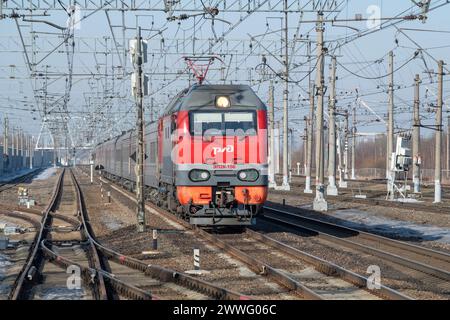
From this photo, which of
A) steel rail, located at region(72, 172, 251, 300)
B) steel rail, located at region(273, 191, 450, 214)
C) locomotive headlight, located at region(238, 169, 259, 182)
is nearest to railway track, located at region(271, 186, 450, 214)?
steel rail, located at region(273, 191, 450, 214)

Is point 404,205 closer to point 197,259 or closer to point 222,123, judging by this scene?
point 222,123

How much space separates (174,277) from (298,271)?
96.4 inches

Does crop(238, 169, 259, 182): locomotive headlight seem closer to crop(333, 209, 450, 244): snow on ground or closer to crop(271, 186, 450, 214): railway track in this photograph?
crop(333, 209, 450, 244): snow on ground

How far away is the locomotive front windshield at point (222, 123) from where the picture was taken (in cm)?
1961

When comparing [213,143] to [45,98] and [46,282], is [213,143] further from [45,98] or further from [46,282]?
[45,98]

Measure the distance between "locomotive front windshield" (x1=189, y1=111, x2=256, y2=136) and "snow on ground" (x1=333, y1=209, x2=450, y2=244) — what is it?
17.1ft

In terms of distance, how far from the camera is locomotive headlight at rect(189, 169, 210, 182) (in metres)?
19.4

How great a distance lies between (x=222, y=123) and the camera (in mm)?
19641

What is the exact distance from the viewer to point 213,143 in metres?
19.5

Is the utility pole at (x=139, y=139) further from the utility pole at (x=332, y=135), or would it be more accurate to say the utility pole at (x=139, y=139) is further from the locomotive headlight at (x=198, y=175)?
the utility pole at (x=332, y=135)

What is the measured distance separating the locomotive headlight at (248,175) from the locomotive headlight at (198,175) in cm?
84

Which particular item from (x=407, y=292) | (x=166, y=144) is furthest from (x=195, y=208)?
(x=407, y=292)

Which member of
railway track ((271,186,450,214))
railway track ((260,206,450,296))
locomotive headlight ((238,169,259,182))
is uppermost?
locomotive headlight ((238,169,259,182))
